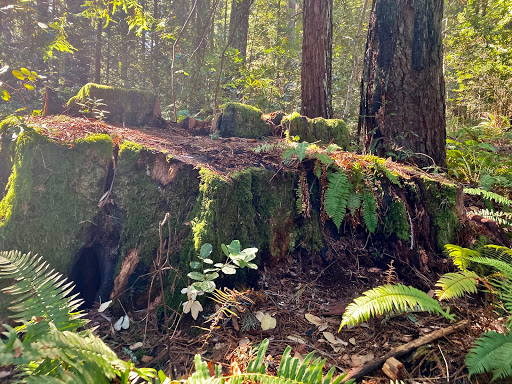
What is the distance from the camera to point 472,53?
9.02 m

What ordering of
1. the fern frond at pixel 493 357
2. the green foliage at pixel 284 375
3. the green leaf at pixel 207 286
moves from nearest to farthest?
the green foliage at pixel 284 375, the fern frond at pixel 493 357, the green leaf at pixel 207 286

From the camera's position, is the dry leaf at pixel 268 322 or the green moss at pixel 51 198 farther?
the green moss at pixel 51 198

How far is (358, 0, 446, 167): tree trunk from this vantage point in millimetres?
3814

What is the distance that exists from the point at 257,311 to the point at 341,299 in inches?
29.4

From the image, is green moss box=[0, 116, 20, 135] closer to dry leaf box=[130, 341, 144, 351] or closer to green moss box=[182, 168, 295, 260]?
green moss box=[182, 168, 295, 260]

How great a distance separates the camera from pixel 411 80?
3.85 m

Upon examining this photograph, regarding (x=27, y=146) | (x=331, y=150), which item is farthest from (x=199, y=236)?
(x=27, y=146)

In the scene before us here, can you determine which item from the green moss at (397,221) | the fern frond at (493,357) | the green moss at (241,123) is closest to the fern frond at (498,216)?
the green moss at (397,221)

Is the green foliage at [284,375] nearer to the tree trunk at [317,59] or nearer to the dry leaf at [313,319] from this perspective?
the dry leaf at [313,319]

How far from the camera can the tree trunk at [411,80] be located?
3814mm

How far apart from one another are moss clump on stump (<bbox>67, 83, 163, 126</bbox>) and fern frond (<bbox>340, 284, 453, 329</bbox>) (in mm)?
4003

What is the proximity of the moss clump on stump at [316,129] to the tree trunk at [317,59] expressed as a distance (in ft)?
3.54

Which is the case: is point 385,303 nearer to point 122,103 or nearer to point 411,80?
point 411,80

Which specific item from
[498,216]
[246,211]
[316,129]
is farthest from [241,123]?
[498,216]
